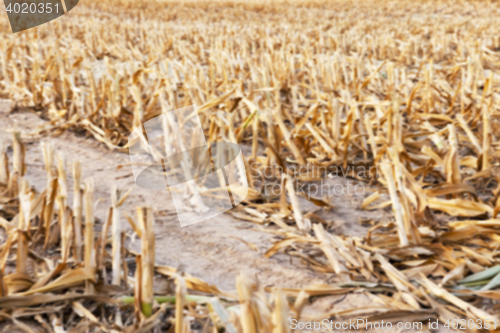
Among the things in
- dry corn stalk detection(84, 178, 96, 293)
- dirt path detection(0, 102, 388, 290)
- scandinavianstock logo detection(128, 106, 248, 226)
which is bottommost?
dirt path detection(0, 102, 388, 290)

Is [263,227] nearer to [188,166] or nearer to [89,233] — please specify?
[188,166]

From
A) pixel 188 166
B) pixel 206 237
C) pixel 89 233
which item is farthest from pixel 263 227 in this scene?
pixel 89 233

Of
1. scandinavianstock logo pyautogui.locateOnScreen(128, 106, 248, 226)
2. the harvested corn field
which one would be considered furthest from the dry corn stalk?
scandinavianstock logo pyautogui.locateOnScreen(128, 106, 248, 226)

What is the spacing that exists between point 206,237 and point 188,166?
0.44 metres

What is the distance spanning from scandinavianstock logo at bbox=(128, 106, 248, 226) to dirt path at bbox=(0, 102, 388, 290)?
0.05 m

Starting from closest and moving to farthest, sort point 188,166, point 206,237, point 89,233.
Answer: point 89,233 → point 206,237 → point 188,166

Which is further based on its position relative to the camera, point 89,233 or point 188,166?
point 188,166

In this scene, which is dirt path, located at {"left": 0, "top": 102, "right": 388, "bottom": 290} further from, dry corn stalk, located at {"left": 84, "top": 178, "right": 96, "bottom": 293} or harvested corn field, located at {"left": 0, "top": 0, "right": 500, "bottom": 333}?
dry corn stalk, located at {"left": 84, "top": 178, "right": 96, "bottom": 293}

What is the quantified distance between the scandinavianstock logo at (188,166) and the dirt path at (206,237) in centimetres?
5

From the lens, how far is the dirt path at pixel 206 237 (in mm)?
1326

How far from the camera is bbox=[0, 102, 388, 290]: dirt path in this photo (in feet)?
4.35

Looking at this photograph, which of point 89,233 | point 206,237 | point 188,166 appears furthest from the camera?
point 188,166

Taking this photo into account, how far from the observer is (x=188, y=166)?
6.25 feet

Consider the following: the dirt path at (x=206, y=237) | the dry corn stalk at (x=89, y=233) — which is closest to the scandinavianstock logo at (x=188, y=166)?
the dirt path at (x=206, y=237)
